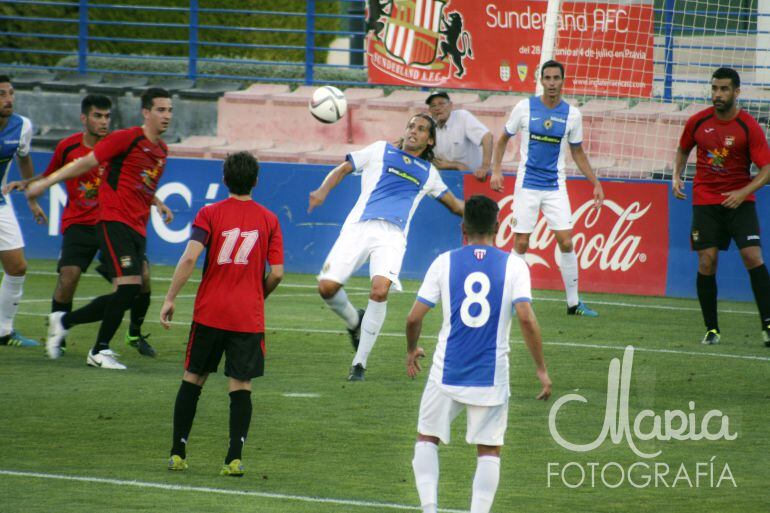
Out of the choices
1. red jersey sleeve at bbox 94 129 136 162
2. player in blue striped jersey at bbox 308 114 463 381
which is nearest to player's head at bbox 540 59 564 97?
player in blue striped jersey at bbox 308 114 463 381

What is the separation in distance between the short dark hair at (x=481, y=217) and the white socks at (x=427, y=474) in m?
1.08

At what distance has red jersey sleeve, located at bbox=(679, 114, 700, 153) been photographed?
39.3ft

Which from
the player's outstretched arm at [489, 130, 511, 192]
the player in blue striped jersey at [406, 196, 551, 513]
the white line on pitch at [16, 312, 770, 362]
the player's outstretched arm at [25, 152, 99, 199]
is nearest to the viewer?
the player in blue striped jersey at [406, 196, 551, 513]

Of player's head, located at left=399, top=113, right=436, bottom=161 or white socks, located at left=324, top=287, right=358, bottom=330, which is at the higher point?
player's head, located at left=399, top=113, right=436, bottom=161

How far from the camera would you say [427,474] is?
6.21 m

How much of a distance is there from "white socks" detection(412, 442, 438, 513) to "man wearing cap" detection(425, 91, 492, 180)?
8879mm

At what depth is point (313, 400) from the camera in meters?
9.47

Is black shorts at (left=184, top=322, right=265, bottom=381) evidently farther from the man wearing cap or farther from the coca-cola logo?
the coca-cola logo

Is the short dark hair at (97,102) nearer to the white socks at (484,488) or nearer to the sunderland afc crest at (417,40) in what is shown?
the white socks at (484,488)

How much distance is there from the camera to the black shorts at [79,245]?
11.3 m

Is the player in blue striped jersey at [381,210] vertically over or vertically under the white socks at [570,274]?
over

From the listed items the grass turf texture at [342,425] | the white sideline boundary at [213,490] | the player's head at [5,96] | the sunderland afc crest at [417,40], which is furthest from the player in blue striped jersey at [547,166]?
the white sideline boundary at [213,490]

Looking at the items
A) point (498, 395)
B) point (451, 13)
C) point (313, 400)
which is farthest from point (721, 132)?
point (451, 13)

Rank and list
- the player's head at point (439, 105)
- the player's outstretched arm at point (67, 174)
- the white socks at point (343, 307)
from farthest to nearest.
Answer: the player's head at point (439, 105)
the white socks at point (343, 307)
the player's outstretched arm at point (67, 174)
